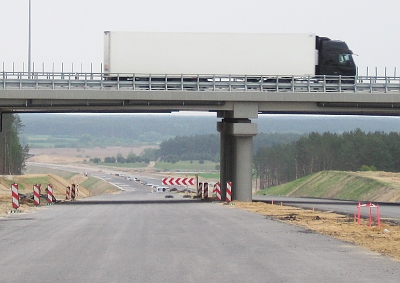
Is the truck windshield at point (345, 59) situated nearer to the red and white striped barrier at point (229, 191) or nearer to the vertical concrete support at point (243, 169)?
the vertical concrete support at point (243, 169)

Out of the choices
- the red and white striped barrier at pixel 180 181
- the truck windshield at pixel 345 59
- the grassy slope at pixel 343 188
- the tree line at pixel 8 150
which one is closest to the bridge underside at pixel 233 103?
the truck windshield at pixel 345 59

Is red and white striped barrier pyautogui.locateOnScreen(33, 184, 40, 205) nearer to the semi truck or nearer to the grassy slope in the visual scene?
the semi truck

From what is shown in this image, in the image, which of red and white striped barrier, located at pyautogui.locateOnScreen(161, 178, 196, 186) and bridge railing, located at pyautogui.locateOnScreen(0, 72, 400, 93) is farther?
red and white striped barrier, located at pyautogui.locateOnScreen(161, 178, 196, 186)

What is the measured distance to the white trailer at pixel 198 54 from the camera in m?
51.1

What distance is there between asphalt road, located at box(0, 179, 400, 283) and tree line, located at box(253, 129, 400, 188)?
11531 cm

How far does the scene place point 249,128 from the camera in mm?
48000

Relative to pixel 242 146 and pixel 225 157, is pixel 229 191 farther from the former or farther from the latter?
pixel 225 157

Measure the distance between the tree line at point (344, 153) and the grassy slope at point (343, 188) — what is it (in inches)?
1145

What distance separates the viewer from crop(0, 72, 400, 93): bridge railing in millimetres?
48062

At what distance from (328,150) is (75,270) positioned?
6049 inches

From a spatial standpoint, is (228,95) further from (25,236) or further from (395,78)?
(25,236)

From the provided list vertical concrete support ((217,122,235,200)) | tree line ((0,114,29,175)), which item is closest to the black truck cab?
vertical concrete support ((217,122,235,200))

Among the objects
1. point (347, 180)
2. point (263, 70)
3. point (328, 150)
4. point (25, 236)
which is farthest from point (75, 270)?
point (328, 150)

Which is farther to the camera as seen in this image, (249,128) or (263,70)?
(263,70)
